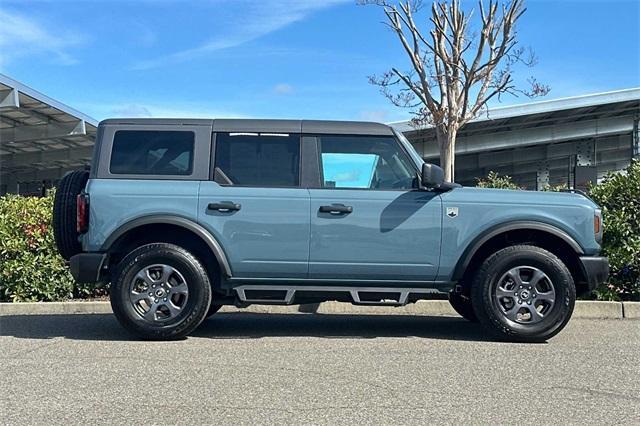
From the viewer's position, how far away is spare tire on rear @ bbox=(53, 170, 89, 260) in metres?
6.37

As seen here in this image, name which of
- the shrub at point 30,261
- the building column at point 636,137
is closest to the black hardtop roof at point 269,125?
the shrub at point 30,261

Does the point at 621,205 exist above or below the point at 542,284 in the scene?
above

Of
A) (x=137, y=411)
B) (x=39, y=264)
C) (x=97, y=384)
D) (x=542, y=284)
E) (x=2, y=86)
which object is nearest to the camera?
(x=137, y=411)

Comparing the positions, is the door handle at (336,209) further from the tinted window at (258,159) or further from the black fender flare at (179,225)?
the black fender flare at (179,225)

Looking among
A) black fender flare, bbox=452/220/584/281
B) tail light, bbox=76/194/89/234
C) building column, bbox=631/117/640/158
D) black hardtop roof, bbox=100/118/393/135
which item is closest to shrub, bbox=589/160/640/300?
black fender flare, bbox=452/220/584/281

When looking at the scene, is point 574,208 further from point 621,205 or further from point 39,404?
point 39,404

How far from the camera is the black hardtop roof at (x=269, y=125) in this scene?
642 cm

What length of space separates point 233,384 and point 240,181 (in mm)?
2161

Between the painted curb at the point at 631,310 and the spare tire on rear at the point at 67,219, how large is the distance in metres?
6.03

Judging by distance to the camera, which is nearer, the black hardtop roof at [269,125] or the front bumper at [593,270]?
the front bumper at [593,270]

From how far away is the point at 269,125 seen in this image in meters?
6.43

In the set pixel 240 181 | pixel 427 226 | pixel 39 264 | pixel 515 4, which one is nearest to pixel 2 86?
pixel 39 264

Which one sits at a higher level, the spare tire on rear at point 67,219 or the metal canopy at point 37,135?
the metal canopy at point 37,135

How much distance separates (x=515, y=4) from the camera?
12.5 m
